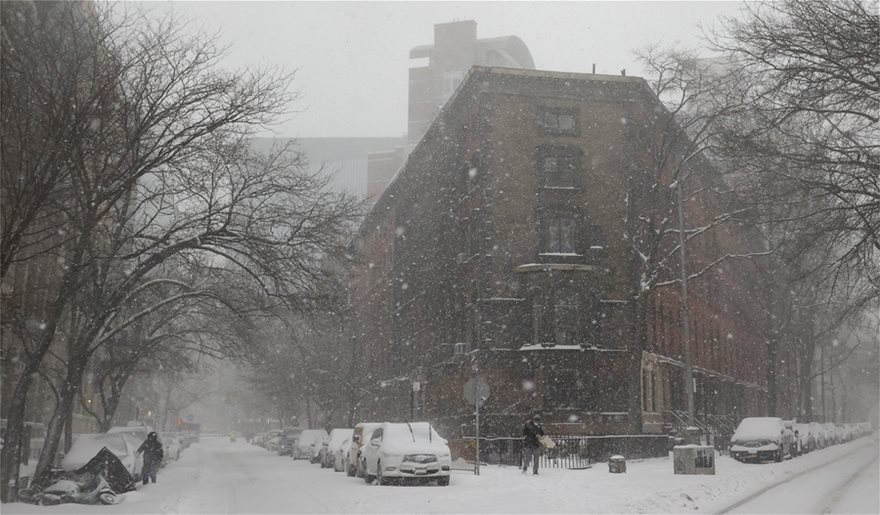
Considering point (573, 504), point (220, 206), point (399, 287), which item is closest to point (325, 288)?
point (220, 206)

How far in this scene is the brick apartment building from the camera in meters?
35.2

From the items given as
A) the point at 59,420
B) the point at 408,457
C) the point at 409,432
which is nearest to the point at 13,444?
the point at 59,420

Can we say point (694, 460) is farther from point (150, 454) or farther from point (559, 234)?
point (559, 234)

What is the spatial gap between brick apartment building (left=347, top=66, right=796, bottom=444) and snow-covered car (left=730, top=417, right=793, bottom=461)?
4216mm

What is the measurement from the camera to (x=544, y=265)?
118 ft

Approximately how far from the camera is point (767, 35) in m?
16.1

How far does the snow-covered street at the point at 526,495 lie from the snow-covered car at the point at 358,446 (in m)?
0.78

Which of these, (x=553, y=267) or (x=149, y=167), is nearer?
(x=149, y=167)

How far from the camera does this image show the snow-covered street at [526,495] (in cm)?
1537

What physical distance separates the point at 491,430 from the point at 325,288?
16.3 meters

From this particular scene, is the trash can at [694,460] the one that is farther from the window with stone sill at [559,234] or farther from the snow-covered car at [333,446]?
the window with stone sill at [559,234]

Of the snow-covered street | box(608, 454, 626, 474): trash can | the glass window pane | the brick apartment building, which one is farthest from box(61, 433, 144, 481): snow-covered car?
the glass window pane

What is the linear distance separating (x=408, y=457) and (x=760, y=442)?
17.6 m

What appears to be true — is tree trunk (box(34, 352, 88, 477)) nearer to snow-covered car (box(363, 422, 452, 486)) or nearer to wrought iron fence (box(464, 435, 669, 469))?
snow-covered car (box(363, 422, 452, 486))
